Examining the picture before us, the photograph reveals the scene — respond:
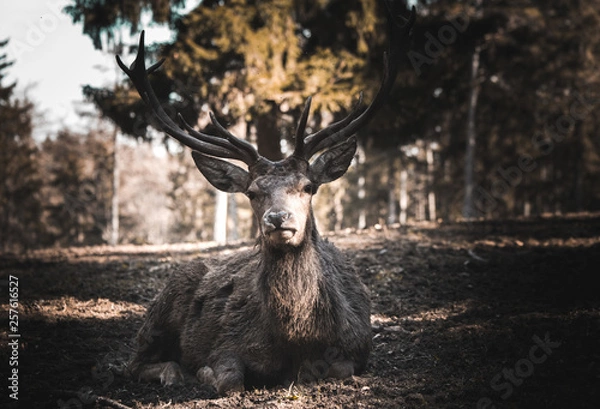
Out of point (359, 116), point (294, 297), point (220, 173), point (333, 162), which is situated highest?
point (359, 116)

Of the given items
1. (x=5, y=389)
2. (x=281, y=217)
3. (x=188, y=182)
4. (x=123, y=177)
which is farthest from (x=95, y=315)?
(x=188, y=182)

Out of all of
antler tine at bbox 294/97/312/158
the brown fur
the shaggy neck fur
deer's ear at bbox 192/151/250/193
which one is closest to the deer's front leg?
the brown fur

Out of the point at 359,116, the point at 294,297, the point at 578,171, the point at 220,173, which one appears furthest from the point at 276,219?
the point at 578,171

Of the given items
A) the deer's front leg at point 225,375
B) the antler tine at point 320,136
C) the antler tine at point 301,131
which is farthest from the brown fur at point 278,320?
the antler tine at point 320,136

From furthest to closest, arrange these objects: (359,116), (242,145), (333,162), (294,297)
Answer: (359,116) → (333,162) → (242,145) → (294,297)

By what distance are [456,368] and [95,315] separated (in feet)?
16.1

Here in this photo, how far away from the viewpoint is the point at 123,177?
31062mm

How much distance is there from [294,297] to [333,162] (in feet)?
5.14

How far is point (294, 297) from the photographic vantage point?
13.9 feet

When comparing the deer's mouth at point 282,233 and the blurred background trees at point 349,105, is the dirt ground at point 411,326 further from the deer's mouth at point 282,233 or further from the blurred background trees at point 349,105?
the blurred background trees at point 349,105

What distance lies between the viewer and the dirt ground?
3998 mm

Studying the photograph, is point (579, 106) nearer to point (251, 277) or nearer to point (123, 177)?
point (251, 277)

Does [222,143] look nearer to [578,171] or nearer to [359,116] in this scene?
[359,116]

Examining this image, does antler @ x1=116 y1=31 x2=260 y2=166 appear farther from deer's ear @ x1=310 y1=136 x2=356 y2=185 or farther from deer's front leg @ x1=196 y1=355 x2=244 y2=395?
deer's front leg @ x1=196 y1=355 x2=244 y2=395
